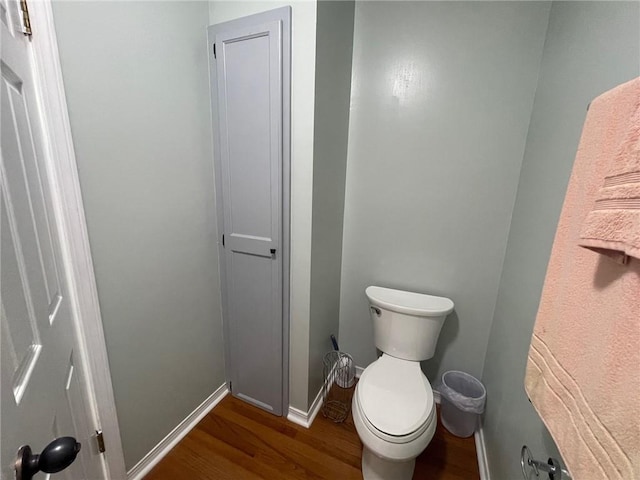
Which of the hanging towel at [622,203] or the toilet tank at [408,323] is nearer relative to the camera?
the hanging towel at [622,203]

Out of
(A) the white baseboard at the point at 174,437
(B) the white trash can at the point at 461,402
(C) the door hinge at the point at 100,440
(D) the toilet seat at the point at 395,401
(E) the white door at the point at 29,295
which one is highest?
(E) the white door at the point at 29,295

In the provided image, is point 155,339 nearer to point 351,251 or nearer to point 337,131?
point 351,251

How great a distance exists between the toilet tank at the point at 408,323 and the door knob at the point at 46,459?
1260 mm

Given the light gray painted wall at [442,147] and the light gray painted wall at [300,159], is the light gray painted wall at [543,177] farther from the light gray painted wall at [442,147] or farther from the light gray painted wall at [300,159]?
the light gray painted wall at [300,159]

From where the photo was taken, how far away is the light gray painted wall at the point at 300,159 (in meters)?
1.13

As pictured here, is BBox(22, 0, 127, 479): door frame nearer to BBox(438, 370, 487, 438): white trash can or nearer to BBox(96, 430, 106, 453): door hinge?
BBox(96, 430, 106, 453): door hinge

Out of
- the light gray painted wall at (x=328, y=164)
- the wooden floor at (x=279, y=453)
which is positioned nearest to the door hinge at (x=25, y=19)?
the light gray painted wall at (x=328, y=164)

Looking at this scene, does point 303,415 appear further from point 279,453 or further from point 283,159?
point 283,159

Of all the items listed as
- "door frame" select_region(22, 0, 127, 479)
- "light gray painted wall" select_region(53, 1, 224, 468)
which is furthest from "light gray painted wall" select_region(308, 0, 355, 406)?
A: "door frame" select_region(22, 0, 127, 479)

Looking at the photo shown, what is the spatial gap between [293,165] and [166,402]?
1.36m

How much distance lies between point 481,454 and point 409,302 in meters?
0.83

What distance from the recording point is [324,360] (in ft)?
5.58

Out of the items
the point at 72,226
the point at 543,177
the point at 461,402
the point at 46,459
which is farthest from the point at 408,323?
the point at 72,226

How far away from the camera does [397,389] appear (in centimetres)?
123
